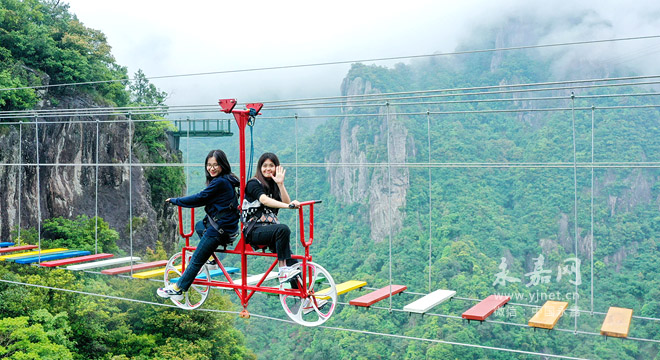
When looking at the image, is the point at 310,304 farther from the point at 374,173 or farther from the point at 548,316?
the point at 374,173

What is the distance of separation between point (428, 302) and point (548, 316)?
857mm

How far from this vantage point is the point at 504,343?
1809cm

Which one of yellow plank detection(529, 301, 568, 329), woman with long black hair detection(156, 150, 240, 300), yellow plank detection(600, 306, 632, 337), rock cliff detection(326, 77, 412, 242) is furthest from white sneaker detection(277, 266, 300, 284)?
rock cliff detection(326, 77, 412, 242)

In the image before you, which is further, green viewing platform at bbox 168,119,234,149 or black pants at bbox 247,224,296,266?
green viewing platform at bbox 168,119,234,149

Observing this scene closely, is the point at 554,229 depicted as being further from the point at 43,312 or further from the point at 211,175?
the point at 211,175

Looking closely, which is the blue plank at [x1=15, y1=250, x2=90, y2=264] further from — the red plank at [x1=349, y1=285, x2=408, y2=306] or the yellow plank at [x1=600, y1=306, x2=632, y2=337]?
the yellow plank at [x1=600, y1=306, x2=632, y2=337]

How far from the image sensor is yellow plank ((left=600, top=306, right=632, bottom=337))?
3.71 meters

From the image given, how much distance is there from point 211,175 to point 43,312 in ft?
21.0

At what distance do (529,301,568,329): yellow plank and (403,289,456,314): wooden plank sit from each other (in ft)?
2.26

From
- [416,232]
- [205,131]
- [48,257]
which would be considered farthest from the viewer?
[416,232]

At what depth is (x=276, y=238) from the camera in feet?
12.3

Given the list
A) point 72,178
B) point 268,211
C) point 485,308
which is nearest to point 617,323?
point 485,308

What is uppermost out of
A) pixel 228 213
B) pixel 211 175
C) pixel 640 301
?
pixel 211 175

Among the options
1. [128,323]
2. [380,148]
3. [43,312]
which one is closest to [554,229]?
[380,148]
